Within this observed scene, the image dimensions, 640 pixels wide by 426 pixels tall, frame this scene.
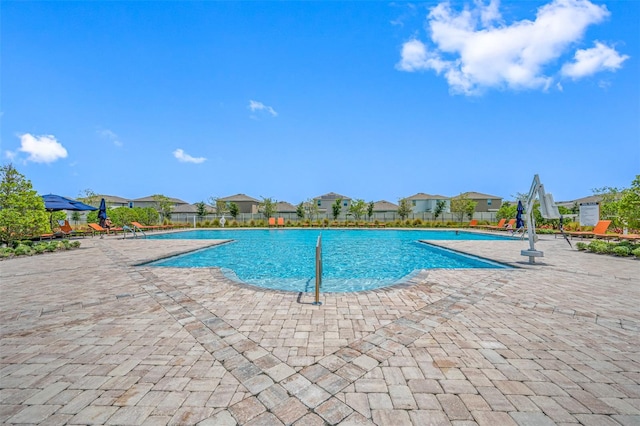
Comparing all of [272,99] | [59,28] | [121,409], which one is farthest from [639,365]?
[272,99]

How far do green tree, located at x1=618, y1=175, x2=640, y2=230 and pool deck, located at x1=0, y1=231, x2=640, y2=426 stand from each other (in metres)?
6.20

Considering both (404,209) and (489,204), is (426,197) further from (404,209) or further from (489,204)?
(404,209)

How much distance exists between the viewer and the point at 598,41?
28.9ft

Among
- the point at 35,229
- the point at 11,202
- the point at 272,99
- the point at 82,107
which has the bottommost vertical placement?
the point at 35,229

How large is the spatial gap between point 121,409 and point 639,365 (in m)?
4.55

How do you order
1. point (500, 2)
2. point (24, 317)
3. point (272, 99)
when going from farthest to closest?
A: point (272, 99)
point (500, 2)
point (24, 317)

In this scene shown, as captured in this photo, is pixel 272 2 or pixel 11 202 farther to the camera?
pixel 11 202

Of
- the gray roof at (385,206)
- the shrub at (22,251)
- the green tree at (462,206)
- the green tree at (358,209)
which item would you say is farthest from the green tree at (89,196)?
the green tree at (462,206)

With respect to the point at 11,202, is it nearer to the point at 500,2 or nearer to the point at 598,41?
the point at 500,2

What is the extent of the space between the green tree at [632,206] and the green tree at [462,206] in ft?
80.3

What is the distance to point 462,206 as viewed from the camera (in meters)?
33.0

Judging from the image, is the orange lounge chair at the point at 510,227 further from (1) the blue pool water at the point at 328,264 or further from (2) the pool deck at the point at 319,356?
(2) the pool deck at the point at 319,356

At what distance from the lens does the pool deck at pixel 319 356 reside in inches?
77.7

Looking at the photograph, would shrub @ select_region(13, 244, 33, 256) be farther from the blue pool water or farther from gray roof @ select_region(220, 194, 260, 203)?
gray roof @ select_region(220, 194, 260, 203)
